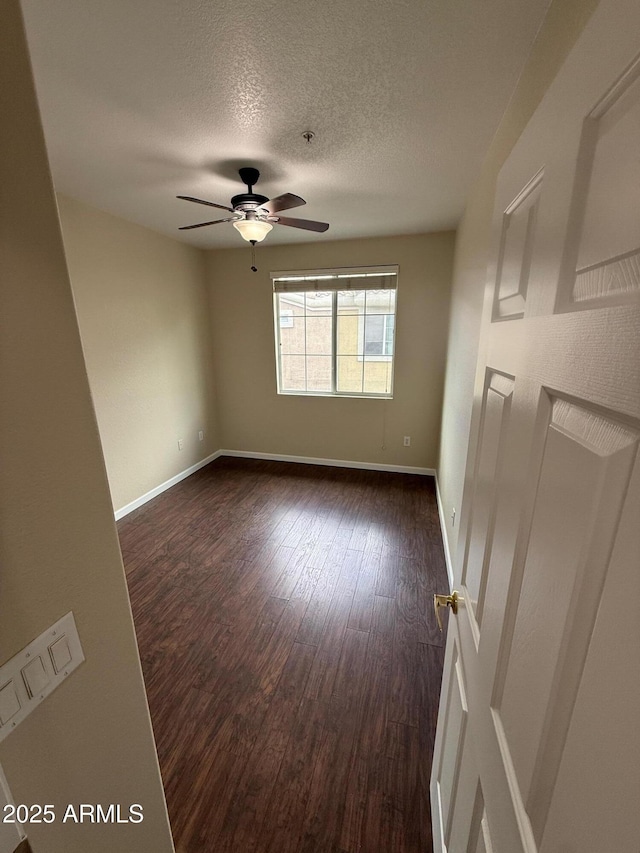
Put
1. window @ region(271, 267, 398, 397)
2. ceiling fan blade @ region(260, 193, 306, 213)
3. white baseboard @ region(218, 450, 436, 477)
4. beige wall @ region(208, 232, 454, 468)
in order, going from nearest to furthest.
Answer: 1. ceiling fan blade @ region(260, 193, 306, 213)
2. beige wall @ region(208, 232, 454, 468)
3. window @ region(271, 267, 398, 397)
4. white baseboard @ region(218, 450, 436, 477)

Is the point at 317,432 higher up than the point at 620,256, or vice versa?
the point at 620,256

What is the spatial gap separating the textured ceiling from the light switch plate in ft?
5.42

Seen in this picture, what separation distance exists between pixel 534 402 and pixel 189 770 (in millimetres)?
1779

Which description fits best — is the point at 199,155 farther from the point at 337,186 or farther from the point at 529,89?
the point at 529,89

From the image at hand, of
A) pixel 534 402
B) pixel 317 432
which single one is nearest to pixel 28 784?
pixel 534 402

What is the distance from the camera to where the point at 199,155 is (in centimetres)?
179

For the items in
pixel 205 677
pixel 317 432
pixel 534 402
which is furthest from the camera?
pixel 317 432

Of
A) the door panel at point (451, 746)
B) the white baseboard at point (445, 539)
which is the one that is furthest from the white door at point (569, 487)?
the white baseboard at point (445, 539)

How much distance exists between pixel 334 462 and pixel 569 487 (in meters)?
3.74

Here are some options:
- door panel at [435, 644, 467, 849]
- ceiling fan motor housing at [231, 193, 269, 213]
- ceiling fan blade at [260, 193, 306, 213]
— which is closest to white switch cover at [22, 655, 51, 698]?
door panel at [435, 644, 467, 849]

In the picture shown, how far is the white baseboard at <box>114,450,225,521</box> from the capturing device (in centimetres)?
308

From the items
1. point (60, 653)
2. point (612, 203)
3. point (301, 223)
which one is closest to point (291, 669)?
point (60, 653)

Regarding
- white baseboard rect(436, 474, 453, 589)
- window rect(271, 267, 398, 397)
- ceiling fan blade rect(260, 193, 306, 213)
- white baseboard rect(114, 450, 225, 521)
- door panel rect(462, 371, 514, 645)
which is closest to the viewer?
door panel rect(462, 371, 514, 645)

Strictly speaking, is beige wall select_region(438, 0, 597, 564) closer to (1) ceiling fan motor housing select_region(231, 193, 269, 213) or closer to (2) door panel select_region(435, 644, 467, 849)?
(2) door panel select_region(435, 644, 467, 849)
